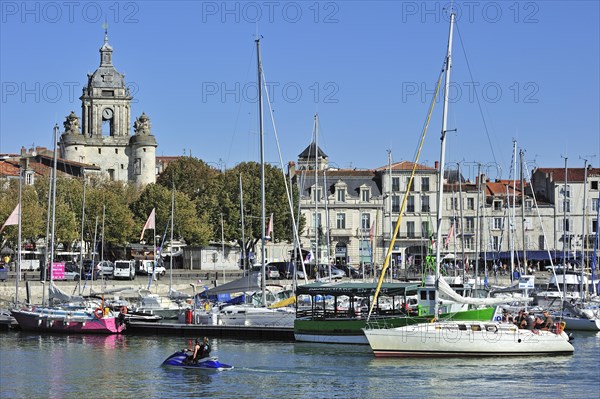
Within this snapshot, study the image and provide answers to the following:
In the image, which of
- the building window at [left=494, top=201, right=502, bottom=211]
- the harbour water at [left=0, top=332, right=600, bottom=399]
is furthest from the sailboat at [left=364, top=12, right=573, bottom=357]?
the building window at [left=494, top=201, right=502, bottom=211]

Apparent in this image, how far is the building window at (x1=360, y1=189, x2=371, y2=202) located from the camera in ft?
366

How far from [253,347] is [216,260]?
4672 cm

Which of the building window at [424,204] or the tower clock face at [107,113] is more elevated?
the tower clock face at [107,113]

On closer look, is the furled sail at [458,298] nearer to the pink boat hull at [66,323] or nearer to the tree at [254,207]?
the pink boat hull at [66,323]

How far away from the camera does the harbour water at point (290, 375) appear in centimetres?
4275

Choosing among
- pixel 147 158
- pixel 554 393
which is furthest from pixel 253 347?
pixel 147 158

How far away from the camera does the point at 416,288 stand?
54.1m

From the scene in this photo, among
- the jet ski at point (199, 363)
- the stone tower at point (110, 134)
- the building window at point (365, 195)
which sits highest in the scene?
the stone tower at point (110, 134)

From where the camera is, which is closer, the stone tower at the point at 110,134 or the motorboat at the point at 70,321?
the motorboat at the point at 70,321

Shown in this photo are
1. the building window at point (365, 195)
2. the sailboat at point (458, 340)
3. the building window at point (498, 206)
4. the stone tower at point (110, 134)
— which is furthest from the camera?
the stone tower at point (110, 134)

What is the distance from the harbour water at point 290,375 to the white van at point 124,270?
31842 mm

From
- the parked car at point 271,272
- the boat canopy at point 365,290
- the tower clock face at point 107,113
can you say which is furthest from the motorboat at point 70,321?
the tower clock face at point 107,113

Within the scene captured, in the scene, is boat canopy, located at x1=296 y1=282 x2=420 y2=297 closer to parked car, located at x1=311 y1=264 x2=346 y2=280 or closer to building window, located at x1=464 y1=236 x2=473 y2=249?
parked car, located at x1=311 y1=264 x2=346 y2=280

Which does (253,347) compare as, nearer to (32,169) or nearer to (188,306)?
(188,306)
